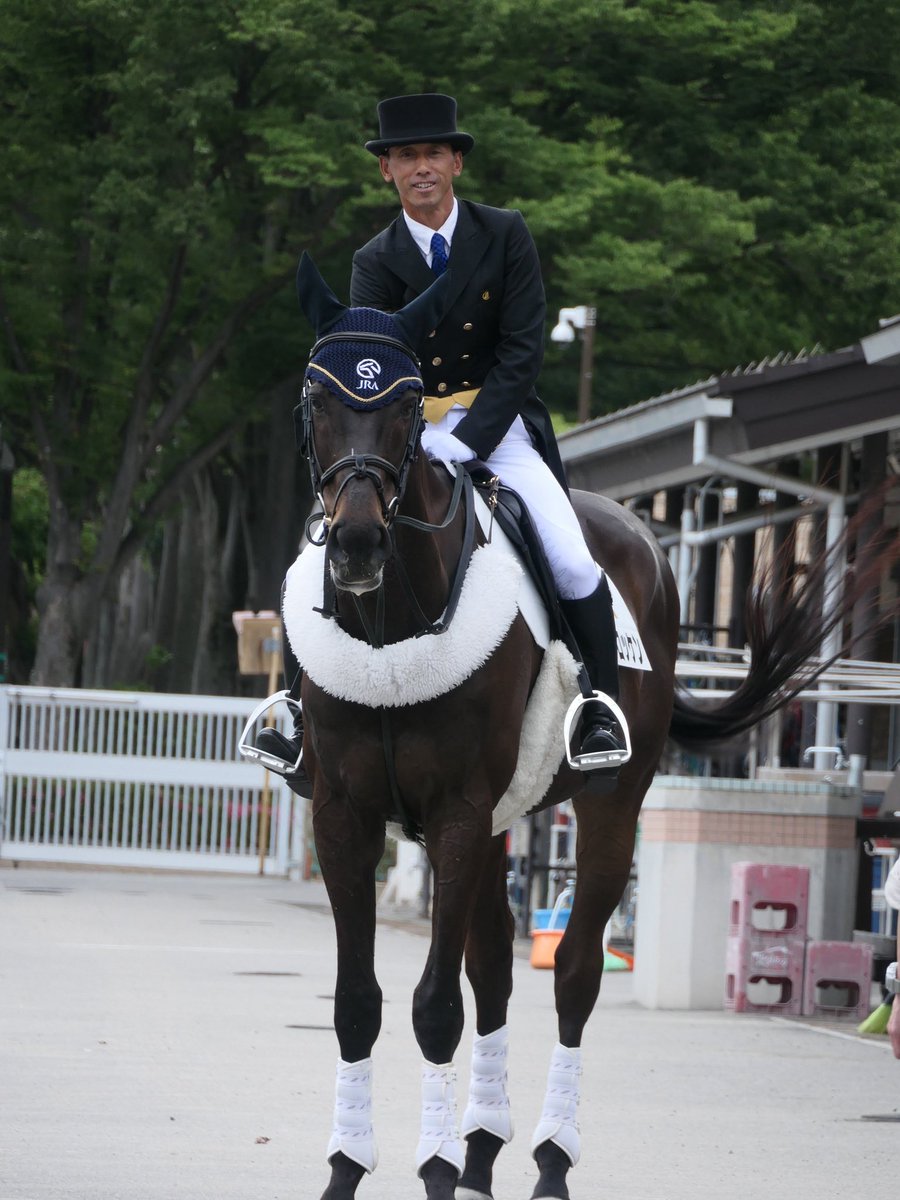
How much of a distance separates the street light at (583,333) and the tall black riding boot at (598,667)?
67.2 feet

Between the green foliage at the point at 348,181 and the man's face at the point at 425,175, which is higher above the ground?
the green foliage at the point at 348,181

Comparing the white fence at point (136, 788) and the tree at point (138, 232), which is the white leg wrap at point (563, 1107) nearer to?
the white fence at point (136, 788)

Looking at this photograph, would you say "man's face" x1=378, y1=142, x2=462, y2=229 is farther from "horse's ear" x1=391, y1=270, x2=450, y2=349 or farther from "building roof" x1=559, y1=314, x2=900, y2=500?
"building roof" x1=559, y1=314, x2=900, y2=500

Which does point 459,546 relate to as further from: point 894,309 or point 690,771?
point 894,309

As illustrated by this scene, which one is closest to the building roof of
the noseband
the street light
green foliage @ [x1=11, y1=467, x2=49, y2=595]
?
the noseband

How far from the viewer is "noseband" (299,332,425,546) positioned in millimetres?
5520

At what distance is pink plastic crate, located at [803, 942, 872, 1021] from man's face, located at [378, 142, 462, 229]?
7.24 metres

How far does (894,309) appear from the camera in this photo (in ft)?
94.7

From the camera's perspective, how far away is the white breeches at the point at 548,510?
7098 millimetres

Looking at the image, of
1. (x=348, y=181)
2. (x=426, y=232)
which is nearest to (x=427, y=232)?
(x=426, y=232)

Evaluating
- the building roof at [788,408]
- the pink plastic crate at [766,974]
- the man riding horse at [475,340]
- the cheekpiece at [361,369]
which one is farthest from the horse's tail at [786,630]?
the building roof at [788,408]

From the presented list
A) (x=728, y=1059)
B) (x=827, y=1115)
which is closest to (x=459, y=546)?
(x=827, y=1115)

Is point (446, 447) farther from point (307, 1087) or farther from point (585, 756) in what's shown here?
point (307, 1087)

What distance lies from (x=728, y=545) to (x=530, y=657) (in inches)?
608
